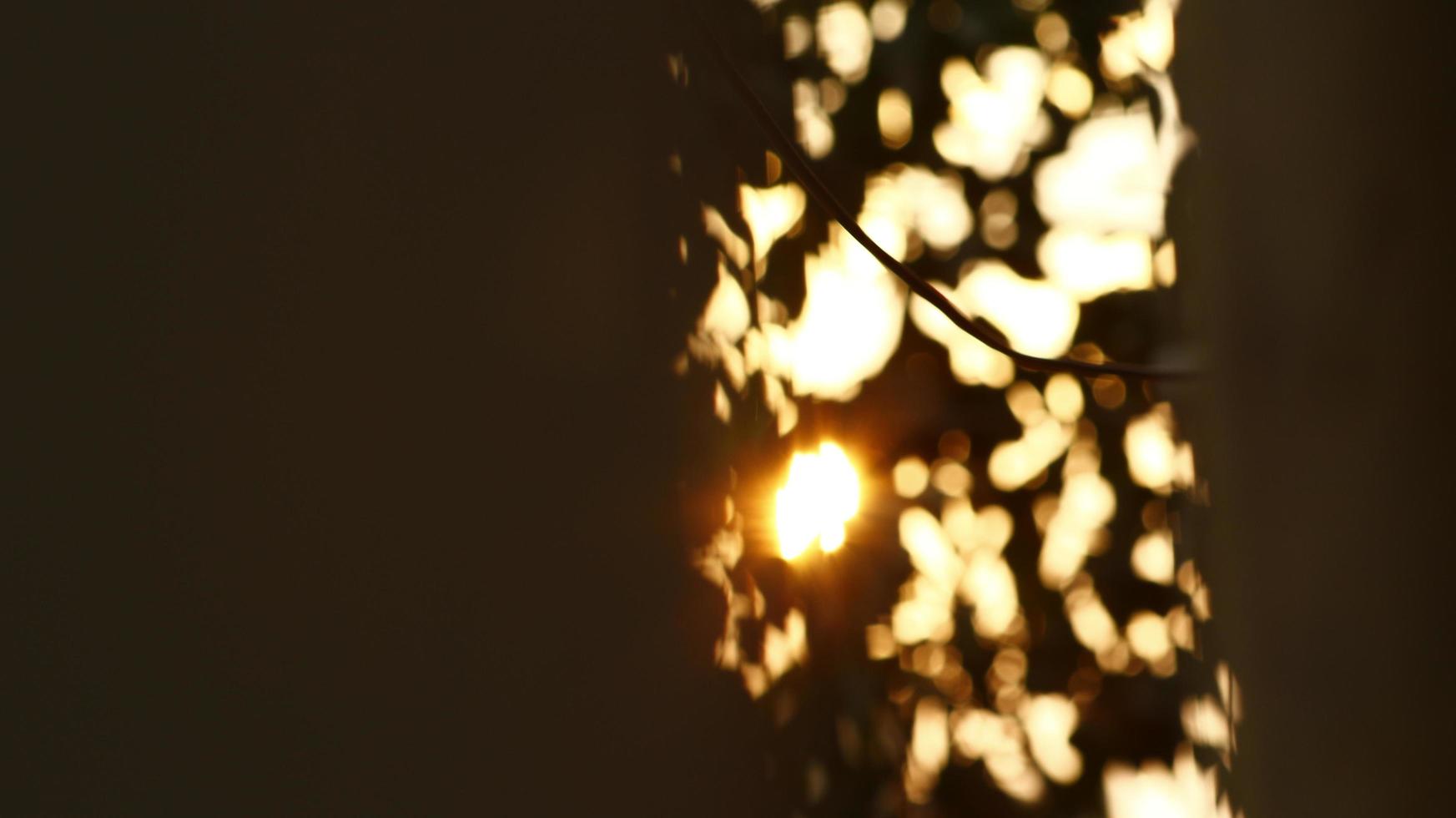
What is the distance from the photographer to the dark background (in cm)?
31

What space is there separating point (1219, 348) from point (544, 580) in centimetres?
68

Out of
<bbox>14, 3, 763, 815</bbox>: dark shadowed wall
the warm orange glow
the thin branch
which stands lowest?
<bbox>14, 3, 763, 815</bbox>: dark shadowed wall

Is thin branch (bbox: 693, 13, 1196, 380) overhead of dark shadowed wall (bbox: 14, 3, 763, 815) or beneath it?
overhead

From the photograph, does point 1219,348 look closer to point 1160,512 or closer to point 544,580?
point 1160,512

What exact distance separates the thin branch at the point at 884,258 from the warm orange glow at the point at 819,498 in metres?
0.21

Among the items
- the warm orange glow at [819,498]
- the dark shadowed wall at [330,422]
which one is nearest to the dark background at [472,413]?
the dark shadowed wall at [330,422]

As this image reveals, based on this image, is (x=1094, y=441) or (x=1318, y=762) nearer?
(x=1318, y=762)

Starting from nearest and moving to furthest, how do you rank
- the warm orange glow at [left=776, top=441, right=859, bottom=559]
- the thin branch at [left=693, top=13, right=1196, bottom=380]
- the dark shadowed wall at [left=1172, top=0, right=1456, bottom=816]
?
1. the dark shadowed wall at [left=1172, top=0, right=1456, bottom=816]
2. the thin branch at [left=693, top=13, right=1196, bottom=380]
3. the warm orange glow at [left=776, top=441, right=859, bottom=559]

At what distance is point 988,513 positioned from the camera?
44.2 inches

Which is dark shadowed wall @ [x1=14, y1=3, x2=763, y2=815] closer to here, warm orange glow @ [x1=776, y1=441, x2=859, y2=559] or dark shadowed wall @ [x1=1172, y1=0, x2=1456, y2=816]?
warm orange glow @ [x1=776, y1=441, x2=859, y2=559]

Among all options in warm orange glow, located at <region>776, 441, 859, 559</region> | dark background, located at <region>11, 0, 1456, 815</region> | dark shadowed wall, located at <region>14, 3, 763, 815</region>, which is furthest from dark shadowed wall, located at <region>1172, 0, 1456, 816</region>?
dark shadowed wall, located at <region>14, 3, 763, 815</region>

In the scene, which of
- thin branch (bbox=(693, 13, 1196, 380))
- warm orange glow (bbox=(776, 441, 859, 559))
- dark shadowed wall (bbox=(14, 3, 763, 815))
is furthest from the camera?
warm orange glow (bbox=(776, 441, 859, 559))

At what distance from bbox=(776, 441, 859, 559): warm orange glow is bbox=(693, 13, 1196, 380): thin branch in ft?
0.68

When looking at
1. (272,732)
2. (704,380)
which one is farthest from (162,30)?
(704,380)
